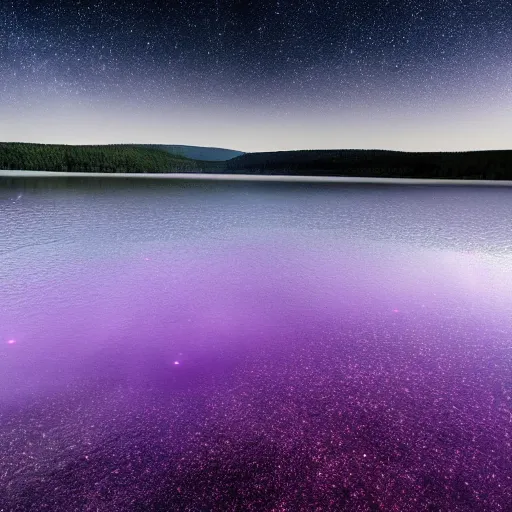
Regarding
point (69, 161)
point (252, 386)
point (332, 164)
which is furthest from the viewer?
point (332, 164)

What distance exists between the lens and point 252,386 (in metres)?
3.70

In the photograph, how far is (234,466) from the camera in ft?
8.70

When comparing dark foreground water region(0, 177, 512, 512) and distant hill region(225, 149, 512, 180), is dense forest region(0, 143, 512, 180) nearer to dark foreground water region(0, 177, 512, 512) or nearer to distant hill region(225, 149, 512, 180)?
distant hill region(225, 149, 512, 180)

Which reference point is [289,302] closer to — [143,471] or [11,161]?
[143,471]

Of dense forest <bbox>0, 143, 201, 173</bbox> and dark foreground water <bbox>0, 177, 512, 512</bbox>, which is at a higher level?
dense forest <bbox>0, 143, 201, 173</bbox>

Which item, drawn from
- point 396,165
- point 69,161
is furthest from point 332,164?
point 69,161

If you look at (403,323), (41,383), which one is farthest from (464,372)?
(41,383)

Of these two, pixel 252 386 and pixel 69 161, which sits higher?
pixel 69 161

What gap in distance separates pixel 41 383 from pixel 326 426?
281 centimetres

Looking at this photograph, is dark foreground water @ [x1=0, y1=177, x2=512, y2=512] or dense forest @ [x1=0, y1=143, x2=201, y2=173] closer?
dark foreground water @ [x1=0, y1=177, x2=512, y2=512]

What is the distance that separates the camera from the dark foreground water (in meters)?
2.48

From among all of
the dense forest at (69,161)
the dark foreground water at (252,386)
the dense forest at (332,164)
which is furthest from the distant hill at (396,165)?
the dark foreground water at (252,386)

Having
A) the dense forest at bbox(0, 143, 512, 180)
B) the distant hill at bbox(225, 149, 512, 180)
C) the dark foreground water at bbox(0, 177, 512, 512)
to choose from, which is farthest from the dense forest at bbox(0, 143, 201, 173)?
the dark foreground water at bbox(0, 177, 512, 512)

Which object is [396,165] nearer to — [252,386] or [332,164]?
[332,164]
